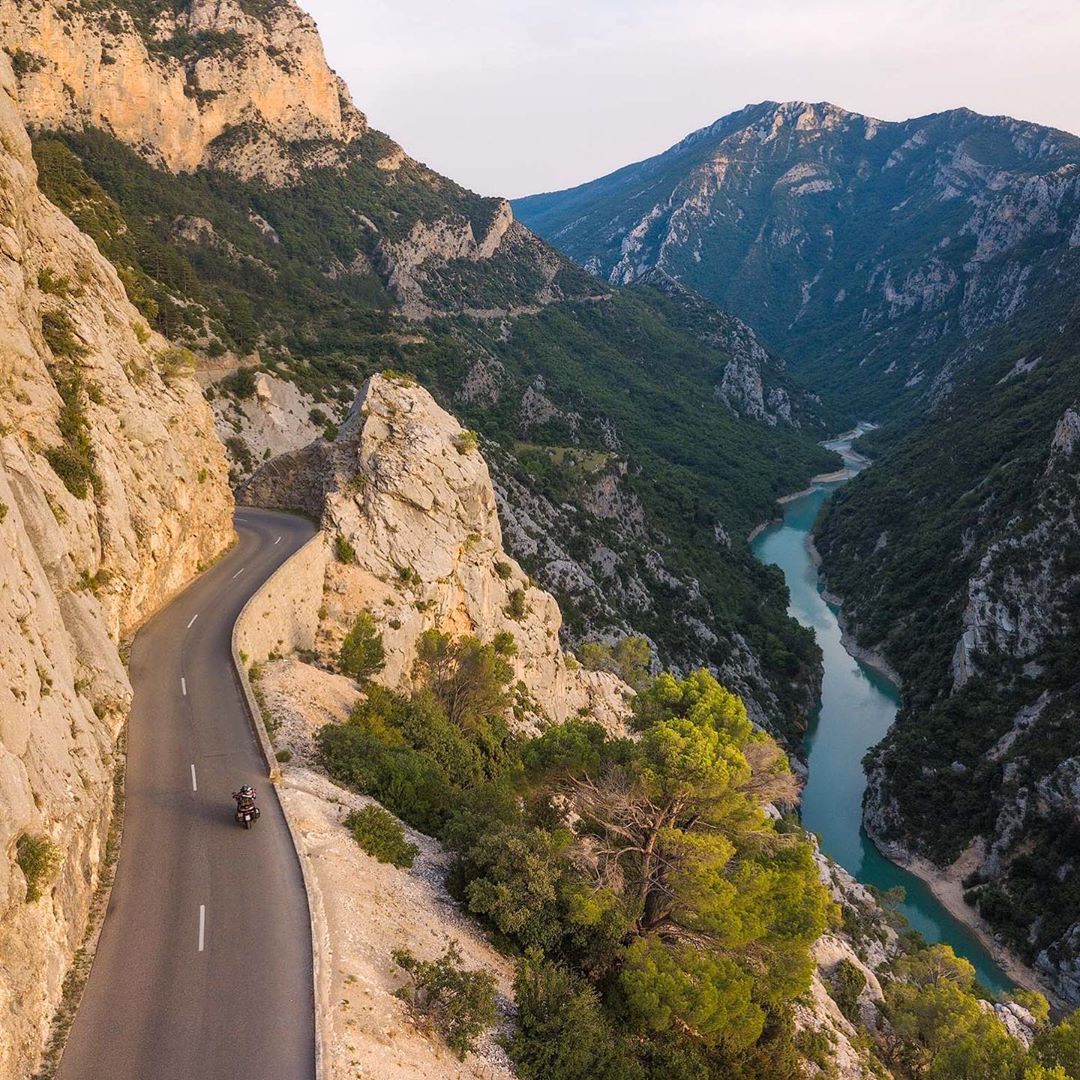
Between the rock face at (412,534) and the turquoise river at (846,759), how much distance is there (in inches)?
1260

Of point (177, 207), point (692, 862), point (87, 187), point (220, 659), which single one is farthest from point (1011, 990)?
point (177, 207)

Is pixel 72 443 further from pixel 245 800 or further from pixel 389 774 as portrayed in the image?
pixel 389 774

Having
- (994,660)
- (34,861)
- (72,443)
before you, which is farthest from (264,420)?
(994,660)

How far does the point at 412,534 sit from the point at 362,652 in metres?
6.59

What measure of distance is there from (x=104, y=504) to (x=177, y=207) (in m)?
75.8

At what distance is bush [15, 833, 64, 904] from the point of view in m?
10.8

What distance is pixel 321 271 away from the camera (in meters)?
102

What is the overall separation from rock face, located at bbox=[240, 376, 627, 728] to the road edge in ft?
14.4

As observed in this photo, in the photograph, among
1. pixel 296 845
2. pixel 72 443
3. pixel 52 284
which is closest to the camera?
pixel 296 845

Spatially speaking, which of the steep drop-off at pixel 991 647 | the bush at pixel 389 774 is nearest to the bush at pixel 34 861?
the bush at pixel 389 774

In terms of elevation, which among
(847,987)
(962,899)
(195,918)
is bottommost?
(962,899)

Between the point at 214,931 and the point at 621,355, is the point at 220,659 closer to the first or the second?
the point at 214,931

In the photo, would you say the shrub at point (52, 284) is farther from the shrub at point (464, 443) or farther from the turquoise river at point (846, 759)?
the turquoise river at point (846, 759)

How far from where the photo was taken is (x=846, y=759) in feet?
232
